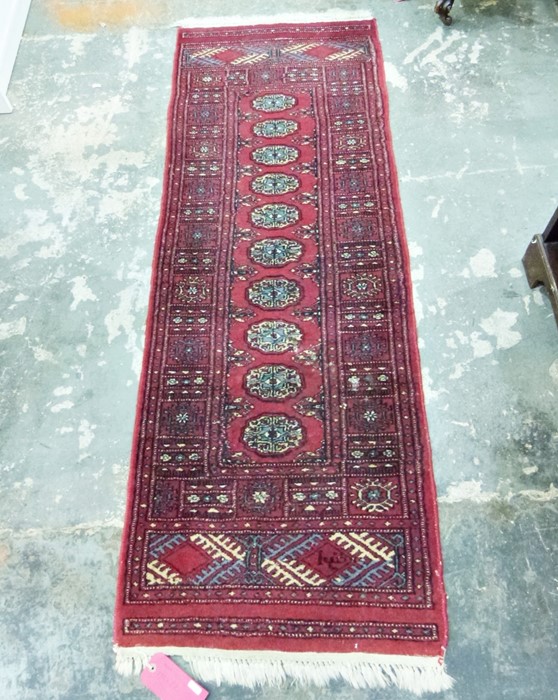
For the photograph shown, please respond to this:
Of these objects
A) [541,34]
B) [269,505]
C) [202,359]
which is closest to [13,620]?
[269,505]

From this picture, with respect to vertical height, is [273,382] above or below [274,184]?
below

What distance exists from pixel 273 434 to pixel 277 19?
219cm

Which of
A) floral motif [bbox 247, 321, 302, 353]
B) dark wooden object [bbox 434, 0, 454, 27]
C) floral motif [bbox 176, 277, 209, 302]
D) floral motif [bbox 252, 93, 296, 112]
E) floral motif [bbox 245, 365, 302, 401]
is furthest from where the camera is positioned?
dark wooden object [bbox 434, 0, 454, 27]

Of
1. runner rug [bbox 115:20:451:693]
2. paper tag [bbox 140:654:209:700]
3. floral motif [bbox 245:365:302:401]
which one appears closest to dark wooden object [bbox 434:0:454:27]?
runner rug [bbox 115:20:451:693]

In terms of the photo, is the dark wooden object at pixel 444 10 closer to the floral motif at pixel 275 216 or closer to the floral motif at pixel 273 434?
the floral motif at pixel 275 216

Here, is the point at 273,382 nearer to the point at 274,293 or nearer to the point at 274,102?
the point at 274,293

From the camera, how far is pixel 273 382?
7.05 feet

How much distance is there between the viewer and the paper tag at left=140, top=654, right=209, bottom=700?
1.67m

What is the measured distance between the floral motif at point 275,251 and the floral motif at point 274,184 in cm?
25

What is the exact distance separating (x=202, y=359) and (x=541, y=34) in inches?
88.0

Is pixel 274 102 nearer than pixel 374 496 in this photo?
No

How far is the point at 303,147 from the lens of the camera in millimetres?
2742

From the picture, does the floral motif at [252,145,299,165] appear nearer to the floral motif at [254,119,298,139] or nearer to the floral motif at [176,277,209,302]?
the floral motif at [254,119,298,139]

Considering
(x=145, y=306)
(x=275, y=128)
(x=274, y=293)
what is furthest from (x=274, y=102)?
(x=145, y=306)
